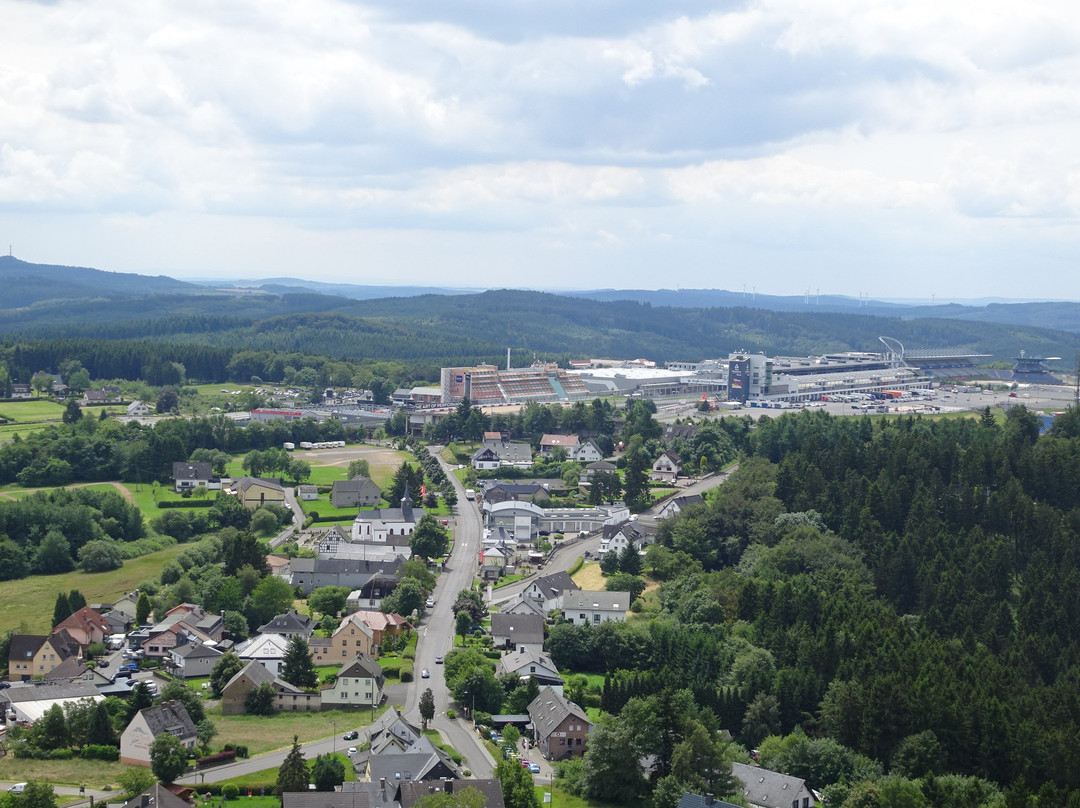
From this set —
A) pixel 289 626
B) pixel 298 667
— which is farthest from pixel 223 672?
pixel 289 626

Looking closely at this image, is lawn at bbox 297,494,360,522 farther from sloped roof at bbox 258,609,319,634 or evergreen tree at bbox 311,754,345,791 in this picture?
evergreen tree at bbox 311,754,345,791

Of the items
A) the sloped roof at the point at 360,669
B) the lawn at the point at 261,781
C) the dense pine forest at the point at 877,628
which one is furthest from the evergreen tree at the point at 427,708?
the dense pine forest at the point at 877,628

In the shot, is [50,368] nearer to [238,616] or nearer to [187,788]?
[238,616]

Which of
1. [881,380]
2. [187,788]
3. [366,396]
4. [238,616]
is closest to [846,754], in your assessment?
[187,788]

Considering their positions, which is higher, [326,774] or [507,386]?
[507,386]

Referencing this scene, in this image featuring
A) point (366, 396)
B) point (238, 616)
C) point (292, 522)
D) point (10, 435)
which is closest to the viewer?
point (238, 616)

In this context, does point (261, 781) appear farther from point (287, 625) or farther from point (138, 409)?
point (138, 409)

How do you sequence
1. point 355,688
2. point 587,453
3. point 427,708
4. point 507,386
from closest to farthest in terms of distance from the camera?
1. point 427,708
2. point 355,688
3. point 587,453
4. point 507,386
